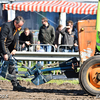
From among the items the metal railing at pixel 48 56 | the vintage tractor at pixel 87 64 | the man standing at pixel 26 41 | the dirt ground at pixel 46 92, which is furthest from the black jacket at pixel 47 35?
the vintage tractor at pixel 87 64

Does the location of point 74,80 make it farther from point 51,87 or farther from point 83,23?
point 83,23

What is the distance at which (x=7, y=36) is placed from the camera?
689cm

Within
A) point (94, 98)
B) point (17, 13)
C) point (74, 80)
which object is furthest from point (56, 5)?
point (94, 98)

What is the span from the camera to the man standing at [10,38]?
6.79 m

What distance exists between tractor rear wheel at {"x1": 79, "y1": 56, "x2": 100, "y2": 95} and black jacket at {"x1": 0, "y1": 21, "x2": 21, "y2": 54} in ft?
6.50

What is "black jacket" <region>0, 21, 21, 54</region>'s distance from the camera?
679cm

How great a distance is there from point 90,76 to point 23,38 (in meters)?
4.62

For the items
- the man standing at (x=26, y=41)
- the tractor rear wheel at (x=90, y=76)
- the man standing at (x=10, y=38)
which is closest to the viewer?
the tractor rear wheel at (x=90, y=76)

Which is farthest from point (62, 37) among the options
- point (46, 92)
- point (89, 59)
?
point (89, 59)

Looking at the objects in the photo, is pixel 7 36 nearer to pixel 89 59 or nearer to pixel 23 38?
pixel 89 59

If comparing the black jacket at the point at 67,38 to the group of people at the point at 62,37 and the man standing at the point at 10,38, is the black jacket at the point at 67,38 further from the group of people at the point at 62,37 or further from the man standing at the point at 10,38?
the man standing at the point at 10,38

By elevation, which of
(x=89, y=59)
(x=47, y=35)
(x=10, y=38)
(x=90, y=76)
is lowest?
(x=90, y=76)

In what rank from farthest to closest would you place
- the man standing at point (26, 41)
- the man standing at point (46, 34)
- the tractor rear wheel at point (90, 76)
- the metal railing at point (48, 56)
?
the man standing at point (46, 34), the man standing at point (26, 41), the metal railing at point (48, 56), the tractor rear wheel at point (90, 76)

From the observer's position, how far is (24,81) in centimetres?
791
